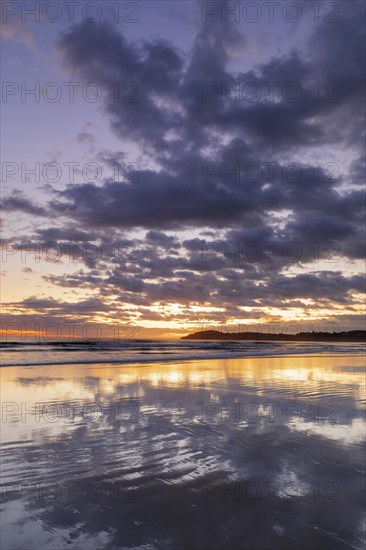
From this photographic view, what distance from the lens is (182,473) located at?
6.16 meters

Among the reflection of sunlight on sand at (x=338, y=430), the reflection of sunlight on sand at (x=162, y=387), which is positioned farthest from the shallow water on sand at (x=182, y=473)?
the reflection of sunlight on sand at (x=162, y=387)

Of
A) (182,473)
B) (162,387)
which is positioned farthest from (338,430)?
(162,387)

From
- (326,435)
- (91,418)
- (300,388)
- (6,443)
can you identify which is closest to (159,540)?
(6,443)

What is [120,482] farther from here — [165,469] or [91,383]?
[91,383]

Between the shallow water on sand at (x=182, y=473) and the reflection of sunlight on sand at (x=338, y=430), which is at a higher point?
the shallow water on sand at (x=182, y=473)

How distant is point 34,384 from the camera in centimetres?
1541

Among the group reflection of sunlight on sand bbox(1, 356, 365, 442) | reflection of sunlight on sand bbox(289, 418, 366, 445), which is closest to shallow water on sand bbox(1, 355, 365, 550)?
reflection of sunlight on sand bbox(289, 418, 366, 445)

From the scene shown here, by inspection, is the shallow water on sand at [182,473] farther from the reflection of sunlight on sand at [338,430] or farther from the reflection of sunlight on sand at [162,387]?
the reflection of sunlight on sand at [162,387]

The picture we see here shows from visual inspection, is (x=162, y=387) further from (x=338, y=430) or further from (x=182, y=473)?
(x=182, y=473)

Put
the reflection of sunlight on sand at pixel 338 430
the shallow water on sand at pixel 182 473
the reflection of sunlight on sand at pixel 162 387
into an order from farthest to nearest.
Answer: the reflection of sunlight on sand at pixel 162 387 < the reflection of sunlight on sand at pixel 338 430 < the shallow water on sand at pixel 182 473

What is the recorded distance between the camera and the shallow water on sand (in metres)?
4.34

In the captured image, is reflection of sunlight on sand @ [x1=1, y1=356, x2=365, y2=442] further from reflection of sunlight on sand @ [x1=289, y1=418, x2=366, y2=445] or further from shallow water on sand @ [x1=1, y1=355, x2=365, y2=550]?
shallow water on sand @ [x1=1, y1=355, x2=365, y2=550]

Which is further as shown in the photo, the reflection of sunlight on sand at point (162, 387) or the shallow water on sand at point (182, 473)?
the reflection of sunlight on sand at point (162, 387)

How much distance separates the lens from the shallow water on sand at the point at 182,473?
4.34 metres
